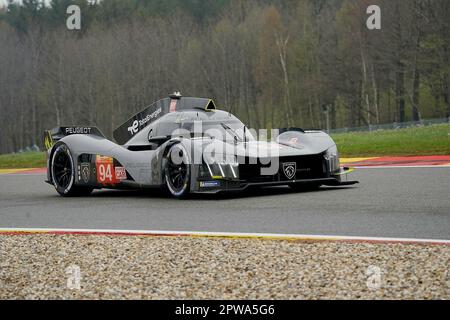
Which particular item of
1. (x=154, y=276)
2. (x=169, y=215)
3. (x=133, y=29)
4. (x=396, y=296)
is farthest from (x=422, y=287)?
(x=133, y=29)

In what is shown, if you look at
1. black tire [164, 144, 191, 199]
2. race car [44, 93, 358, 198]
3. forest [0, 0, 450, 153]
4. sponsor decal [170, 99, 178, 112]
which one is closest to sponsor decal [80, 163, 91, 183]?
race car [44, 93, 358, 198]

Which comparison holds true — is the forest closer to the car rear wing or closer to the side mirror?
the car rear wing

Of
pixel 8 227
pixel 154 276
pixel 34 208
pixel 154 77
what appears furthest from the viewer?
pixel 154 77

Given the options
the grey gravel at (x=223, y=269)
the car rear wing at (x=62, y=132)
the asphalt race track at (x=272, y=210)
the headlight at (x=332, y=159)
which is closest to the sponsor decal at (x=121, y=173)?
the asphalt race track at (x=272, y=210)

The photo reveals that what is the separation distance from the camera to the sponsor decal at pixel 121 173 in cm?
1115

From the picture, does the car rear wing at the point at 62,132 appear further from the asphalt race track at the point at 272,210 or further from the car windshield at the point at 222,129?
the car windshield at the point at 222,129

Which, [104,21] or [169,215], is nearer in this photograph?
[169,215]

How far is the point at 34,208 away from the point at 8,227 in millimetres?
1814

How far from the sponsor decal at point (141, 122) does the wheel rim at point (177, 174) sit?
1.33m

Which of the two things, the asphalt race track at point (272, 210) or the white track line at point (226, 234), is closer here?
the white track line at point (226, 234)

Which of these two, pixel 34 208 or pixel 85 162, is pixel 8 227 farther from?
pixel 85 162

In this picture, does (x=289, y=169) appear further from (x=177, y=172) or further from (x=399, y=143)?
(x=399, y=143)

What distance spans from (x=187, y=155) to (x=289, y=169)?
1.33 meters

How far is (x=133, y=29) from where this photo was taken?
221 ft
